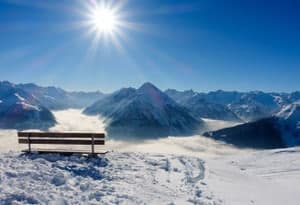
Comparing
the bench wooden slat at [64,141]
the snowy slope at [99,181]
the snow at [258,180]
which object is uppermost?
the bench wooden slat at [64,141]

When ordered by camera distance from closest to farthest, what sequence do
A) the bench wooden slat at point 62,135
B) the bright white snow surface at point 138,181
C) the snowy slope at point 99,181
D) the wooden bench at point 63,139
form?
the snowy slope at point 99,181 < the bright white snow surface at point 138,181 < the wooden bench at point 63,139 < the bench wooden slat at point 62,135

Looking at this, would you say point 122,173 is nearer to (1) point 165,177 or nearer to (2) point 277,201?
(1) point 165,177

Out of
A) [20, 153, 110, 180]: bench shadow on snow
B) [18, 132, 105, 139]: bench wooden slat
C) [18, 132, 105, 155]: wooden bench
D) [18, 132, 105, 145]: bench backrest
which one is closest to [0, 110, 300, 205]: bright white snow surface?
[20, 153, 110, 180]: bench shadow on snow

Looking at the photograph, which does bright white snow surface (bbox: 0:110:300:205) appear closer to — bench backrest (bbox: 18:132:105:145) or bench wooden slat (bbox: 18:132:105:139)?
bench backrest (bbox: 18:132:105:145)

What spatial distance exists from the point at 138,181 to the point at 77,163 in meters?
4.07

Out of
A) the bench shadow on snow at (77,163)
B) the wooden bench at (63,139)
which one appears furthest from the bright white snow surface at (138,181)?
the wooden bench at (63,139)

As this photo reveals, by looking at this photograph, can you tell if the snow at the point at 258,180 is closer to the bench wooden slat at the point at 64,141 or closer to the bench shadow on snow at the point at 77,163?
the bench shadow on snow at the point at 77,163

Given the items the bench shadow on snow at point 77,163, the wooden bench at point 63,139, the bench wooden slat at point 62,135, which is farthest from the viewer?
the bench wooden slat at point 62,135

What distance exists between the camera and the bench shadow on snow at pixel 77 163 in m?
14.2

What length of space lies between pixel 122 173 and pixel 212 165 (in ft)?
21.3

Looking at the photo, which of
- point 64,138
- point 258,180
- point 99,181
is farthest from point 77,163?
point 258,180

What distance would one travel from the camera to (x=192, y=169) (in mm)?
16875

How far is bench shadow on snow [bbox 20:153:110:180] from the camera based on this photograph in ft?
46.8

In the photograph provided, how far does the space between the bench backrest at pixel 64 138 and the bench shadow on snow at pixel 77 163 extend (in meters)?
1.06
